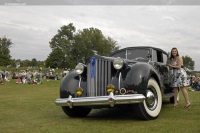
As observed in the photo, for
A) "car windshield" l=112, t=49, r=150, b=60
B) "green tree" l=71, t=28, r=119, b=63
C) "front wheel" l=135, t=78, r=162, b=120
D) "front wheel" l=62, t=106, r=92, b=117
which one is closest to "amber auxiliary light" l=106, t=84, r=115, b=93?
"front wheel" l=135, t=78, r=162, b=120

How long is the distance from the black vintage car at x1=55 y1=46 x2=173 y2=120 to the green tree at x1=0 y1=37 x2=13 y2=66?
5646cm

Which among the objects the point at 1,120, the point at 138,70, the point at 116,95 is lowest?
the point at 1,120

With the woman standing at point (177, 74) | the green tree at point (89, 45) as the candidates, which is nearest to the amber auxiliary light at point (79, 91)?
the woman standing at point (177, 74)

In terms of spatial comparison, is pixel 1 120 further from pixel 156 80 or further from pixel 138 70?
pixel 156 80

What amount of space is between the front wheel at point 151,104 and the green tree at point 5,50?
57.2 metres

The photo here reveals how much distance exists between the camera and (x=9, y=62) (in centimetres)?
6050

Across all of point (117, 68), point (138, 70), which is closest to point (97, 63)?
point (117, 68)

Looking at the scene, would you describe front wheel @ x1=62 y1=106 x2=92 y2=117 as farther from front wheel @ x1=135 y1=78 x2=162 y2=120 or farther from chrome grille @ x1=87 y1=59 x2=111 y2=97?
front wheel @ x1=135 y1=78 x2=162 y2=120

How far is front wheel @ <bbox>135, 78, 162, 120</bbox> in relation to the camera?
5.22m

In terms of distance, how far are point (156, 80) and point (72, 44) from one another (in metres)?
76.9

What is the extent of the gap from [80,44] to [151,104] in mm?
73884

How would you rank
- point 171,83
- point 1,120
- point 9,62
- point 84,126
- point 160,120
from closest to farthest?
point 84,126, point 160,120, point 1,120, point 171,83, point 9,62

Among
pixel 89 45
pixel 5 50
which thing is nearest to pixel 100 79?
pixel 5 50

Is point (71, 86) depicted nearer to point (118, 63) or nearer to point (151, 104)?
point (118, 63)
